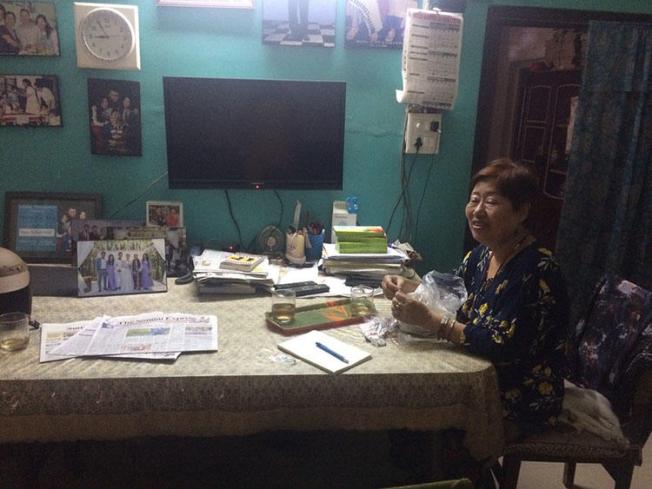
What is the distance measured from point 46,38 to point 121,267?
0.94m

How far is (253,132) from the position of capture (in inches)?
82.8

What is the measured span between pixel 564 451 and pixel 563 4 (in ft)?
5.85

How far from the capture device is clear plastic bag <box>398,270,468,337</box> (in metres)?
1.55

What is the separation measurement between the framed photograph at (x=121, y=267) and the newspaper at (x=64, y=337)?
250 mm

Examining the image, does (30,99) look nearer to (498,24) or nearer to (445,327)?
(445,327)

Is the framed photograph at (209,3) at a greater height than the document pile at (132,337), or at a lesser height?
greater

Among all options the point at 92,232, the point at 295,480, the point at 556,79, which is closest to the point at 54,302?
the point at 92,232

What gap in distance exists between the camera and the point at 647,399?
153 centimetres

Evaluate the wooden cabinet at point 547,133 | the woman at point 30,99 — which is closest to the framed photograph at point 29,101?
the woman at point 30,99

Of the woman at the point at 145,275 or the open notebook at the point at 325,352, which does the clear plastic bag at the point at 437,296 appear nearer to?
the open notebook at the point at 325,352

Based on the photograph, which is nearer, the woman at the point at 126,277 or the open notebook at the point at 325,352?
the open notebook at the point at 325,352

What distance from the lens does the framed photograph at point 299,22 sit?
2070mm


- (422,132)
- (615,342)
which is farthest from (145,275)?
(615,342)

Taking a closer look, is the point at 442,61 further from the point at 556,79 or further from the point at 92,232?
the point at 556,79
